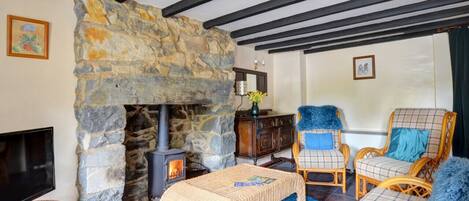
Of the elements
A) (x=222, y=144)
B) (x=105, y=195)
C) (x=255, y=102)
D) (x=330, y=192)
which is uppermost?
(x=255, y=102)

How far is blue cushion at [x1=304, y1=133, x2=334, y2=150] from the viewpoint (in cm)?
354

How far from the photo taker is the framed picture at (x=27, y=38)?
5.72ft

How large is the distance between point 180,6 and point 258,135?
6.18ft

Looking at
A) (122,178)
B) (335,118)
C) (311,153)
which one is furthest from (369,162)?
(122,178)

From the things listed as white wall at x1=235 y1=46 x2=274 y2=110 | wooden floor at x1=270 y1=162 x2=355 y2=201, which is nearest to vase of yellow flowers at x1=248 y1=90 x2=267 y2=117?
white wall at x1=235 y1=46 x2=274 y2=110

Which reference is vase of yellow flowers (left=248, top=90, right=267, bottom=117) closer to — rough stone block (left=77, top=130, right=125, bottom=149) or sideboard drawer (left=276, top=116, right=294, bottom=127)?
sideboard drawer (left=276, top=116, right=294, bottom=127)

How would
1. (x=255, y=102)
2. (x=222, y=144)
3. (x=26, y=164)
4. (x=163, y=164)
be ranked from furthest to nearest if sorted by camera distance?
(x=255, y=102)
(x=222, y=144)
(x=163, y=164)
(x=26, y=164)

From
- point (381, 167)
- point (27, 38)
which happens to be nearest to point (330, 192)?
point (381, 167)

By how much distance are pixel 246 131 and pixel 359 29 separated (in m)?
1.90

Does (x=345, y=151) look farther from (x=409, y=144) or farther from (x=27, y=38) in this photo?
(x=27, y=38)

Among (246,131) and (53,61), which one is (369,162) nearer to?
(246,131)

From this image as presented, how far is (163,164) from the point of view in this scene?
256 cm

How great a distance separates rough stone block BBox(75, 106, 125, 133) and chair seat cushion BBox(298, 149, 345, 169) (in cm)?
212

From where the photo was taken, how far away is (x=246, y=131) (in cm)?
351
